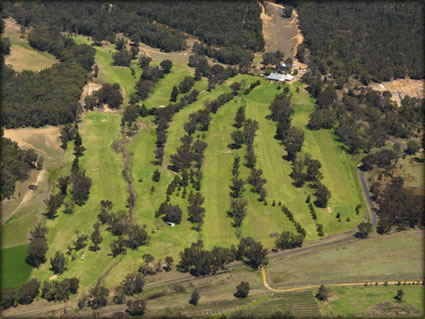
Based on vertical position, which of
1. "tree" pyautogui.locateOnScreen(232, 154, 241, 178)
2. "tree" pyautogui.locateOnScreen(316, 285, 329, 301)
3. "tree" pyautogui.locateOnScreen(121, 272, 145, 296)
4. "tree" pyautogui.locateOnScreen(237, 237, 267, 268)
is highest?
"tree" pyautogui.locateOnScreen(316, 285, 329, 301)

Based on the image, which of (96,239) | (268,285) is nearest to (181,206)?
(96,239)

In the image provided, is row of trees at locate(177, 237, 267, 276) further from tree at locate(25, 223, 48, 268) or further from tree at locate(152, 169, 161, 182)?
tree at locate(152, 169, 161, 182)

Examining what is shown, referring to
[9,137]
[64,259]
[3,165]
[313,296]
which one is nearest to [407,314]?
[313,296]

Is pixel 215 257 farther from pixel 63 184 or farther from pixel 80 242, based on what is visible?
pixel 63 184

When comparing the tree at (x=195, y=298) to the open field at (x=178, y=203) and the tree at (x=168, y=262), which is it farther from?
the open field at (x=178, y=203)

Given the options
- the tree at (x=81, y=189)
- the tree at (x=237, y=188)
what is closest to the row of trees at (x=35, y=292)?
the tree at (x=81, y=189)

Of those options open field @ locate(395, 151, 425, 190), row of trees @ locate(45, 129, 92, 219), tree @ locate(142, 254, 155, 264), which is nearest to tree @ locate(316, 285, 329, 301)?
tree @ locate(142, 254, 155, 264)

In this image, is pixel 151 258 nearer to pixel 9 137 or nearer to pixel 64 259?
pixel 64 259
